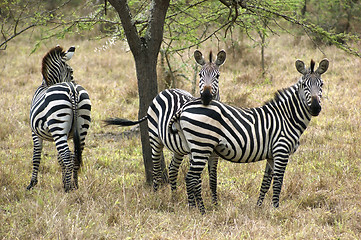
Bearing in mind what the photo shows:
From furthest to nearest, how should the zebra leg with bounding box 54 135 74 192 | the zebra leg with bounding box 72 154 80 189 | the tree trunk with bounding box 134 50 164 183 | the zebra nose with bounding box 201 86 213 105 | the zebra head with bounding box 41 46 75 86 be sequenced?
the zebra head with bounding box 41 46 75 86 → the tree trunk with bounding box 134 50 164 183 → the zebra leg with bounding box 72 154 80 189 → the zebra leg with bounding box 54 135 74 192 → the zebra nose with bounding box 201 86 213 105

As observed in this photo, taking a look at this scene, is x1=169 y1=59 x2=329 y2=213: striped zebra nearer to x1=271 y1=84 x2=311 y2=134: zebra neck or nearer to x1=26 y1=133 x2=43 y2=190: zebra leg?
x1=271 y1=84 x2=311 y2=134: zebra neck

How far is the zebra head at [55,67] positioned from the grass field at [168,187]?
60.1 inches

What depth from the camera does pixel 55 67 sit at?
6.25 metres

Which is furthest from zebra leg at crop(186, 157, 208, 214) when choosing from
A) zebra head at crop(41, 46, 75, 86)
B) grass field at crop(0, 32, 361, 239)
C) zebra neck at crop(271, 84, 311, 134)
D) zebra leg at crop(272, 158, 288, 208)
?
zebra head at crop(41, 46, 75, 86)

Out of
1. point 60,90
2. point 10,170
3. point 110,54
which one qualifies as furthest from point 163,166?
point 110,54

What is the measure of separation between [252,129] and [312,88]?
884 mm

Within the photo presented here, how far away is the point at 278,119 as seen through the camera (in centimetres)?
492

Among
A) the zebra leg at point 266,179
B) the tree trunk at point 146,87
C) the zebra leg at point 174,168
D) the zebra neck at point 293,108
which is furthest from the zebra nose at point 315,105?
the tree trunk at point 146,87

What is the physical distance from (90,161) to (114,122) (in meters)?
1.70

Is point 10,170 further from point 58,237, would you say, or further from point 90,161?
point 58,237

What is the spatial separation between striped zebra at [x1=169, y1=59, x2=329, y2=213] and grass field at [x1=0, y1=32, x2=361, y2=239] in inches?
19.8

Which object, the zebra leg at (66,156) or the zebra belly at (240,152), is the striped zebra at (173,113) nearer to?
the zebra belly at (240,152)

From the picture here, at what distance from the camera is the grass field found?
4113mm

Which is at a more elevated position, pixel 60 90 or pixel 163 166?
pixel 60 90
